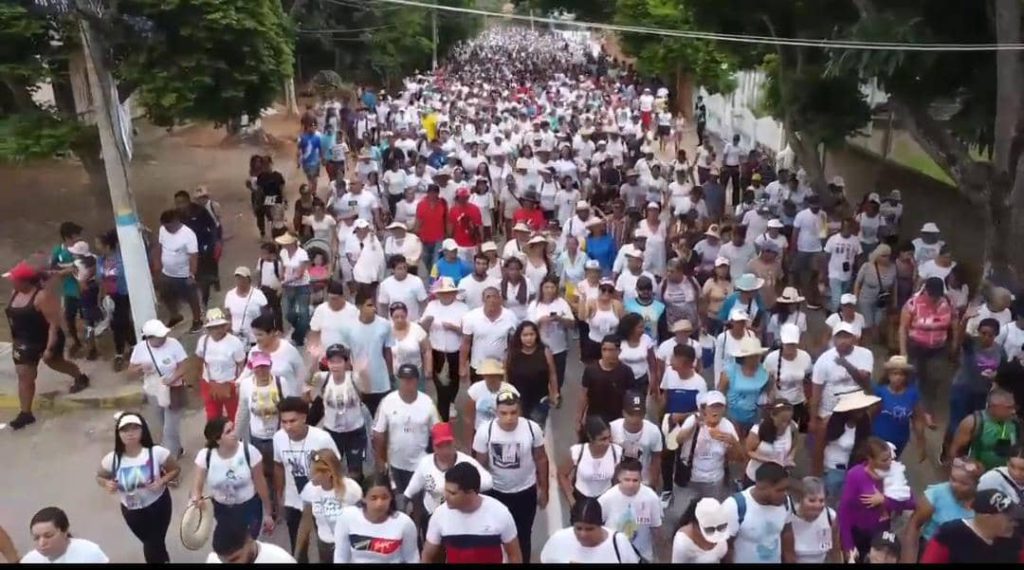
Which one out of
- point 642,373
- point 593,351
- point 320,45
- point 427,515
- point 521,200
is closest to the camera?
point 427,515

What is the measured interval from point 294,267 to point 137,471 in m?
3.85

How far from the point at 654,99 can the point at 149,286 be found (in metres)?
20.8

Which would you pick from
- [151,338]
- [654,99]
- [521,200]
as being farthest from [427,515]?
[654,99]

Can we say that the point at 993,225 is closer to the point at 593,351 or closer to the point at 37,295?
the point at 593,351

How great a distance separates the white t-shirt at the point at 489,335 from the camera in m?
6.92

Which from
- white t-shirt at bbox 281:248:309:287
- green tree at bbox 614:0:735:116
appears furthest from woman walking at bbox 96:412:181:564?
green tree at bbox 614:0:735:116

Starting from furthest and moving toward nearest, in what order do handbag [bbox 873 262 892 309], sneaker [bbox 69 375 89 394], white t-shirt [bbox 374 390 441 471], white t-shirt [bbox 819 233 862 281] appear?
white t-shirt [bbox 819 233 862 281] → sneaker [bbox 69 375 89 394] → handbag [bbox 873 262 892 309] → white t-shirt [bbox 374 390 441 471]

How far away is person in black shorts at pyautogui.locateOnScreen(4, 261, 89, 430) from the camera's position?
7965 mm

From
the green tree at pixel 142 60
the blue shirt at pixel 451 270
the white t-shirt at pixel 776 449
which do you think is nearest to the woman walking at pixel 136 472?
the white t-shirt at pixel 776 449

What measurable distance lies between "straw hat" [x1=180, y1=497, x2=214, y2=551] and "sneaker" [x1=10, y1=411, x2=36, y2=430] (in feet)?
14.1

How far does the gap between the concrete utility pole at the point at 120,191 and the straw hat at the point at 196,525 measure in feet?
15.0

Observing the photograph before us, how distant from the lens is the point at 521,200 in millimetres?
12898

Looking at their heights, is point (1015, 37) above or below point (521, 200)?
above

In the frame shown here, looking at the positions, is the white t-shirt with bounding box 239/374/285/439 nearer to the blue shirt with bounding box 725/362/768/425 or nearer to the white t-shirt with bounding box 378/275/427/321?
the white t-shirt with bounding box 378/275/427/321
